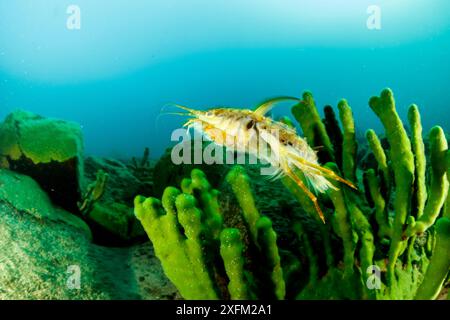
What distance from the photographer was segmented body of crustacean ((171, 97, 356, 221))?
1376 mm

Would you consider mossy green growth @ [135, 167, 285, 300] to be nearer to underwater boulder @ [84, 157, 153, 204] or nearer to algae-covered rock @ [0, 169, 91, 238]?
algae-covered rock @ [0, 169, 91, 238]

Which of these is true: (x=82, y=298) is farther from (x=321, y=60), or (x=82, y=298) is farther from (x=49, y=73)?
(x=49, y=73)

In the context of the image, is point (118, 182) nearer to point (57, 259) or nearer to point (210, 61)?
point (57, 259)

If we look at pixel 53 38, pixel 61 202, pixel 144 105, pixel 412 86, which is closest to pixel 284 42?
pixel 412 86

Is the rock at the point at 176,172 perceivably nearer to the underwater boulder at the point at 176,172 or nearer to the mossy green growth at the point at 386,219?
the underwater boulder at the point at 176,172

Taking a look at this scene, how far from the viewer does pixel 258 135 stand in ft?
4.66

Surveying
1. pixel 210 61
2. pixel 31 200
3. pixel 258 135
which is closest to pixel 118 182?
pixel 31 200

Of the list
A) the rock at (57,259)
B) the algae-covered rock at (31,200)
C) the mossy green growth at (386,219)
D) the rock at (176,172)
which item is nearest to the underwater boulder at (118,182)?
the rock at (176,172)

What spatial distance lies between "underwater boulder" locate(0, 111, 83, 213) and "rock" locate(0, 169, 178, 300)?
281 millimetres

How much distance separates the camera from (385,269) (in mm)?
2459

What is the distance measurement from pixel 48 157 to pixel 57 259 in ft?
7.03

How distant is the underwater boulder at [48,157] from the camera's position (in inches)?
191

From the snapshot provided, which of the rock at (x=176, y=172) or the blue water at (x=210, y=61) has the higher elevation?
the blue water at (x=210, y=61)

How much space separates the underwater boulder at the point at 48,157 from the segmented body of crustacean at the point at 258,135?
4105mm
